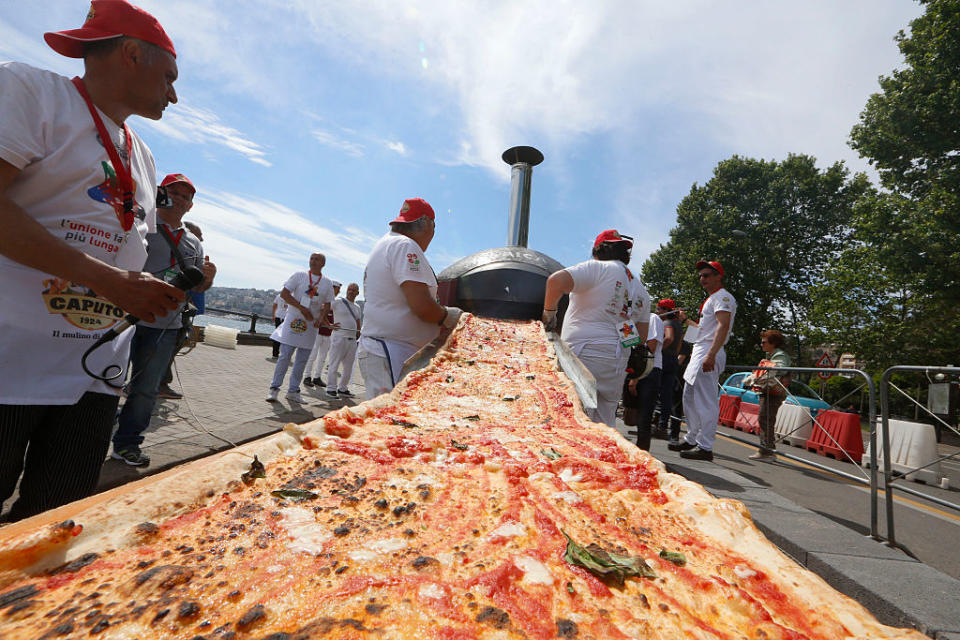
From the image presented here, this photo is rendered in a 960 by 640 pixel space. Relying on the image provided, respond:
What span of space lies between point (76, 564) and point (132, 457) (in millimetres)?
3250

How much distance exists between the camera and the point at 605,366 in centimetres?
427

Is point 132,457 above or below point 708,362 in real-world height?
below

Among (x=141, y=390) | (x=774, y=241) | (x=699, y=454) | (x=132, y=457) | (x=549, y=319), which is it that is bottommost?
(x=132, y=457)

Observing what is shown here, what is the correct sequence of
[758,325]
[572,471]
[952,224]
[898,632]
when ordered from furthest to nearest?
[758,325] → [952,224] → [572,471] → [898,632]

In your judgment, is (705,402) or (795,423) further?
(795,423)

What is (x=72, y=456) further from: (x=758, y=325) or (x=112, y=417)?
(x=758, y=325)

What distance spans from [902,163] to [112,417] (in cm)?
2353

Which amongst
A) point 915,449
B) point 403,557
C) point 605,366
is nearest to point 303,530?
point 403,557

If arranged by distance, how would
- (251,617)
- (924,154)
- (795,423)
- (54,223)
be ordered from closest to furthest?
(251,617) → (54,223) → (795,423) → (924,154)

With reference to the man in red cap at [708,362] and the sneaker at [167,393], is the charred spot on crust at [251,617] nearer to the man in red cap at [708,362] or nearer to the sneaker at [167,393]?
the man in red cap at [708,362]

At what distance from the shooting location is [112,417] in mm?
1927

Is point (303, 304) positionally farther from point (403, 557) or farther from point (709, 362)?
point (403, 557)

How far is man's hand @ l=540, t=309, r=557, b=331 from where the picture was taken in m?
4.74

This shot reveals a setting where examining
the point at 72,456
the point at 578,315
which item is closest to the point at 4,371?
the point at 72,456
